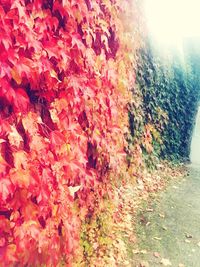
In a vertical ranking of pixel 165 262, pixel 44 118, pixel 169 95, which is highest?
pixel 169 95

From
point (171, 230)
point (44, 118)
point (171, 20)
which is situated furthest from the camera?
point (171, 20)

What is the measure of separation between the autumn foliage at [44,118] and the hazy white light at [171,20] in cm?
461

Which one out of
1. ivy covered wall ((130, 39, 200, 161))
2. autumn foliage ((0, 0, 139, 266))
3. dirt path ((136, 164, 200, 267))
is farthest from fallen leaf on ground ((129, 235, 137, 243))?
ivy covered wall ((130, 39, 200, 161))

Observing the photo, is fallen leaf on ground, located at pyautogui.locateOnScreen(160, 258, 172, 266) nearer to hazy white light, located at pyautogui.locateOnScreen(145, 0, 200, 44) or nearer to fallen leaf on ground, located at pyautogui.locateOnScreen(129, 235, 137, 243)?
fallen leaf on ground, located at pyautogui.locateOnScreen(129, 235, 137, 243)

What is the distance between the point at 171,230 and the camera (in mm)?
5590

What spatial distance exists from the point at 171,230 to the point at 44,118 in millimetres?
3868

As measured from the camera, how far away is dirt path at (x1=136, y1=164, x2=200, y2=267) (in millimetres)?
4723

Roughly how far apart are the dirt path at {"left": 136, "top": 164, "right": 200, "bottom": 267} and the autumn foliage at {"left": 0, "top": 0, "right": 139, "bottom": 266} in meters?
2.05

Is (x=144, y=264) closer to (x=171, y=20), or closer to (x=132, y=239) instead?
(x=132, y=239)

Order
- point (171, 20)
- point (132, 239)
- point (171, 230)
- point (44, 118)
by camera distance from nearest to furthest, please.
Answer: point (44, 118), point (132, 239), point (171, 230), point (171, 20)

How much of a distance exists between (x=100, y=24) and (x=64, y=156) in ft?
4.14

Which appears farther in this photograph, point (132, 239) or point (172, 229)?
point (172, 229)

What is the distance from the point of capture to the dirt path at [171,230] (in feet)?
15.5

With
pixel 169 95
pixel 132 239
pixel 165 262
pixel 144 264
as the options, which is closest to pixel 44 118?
pixel 144 264
